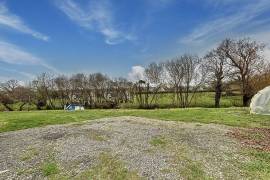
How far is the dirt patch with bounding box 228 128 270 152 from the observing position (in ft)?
51.6

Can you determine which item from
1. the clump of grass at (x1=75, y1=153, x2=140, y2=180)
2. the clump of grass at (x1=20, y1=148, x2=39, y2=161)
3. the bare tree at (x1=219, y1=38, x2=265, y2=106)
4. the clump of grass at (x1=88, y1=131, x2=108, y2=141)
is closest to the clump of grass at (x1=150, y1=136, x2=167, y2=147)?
the clump of grass at (x1=88, y1=131, x2=108, y2=141)

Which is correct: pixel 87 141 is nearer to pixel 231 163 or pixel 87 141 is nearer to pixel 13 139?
pixel 13 139

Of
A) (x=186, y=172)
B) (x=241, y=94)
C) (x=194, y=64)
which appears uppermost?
(x=194, y=64)

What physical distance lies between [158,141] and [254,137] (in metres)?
6.28

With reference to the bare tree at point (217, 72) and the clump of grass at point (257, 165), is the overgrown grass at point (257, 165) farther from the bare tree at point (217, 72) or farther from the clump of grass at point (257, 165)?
the bare tree at point (217, 72)

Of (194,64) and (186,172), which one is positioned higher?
(194,64)

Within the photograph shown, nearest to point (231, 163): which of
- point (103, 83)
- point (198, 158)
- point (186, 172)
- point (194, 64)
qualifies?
point (198, 158)

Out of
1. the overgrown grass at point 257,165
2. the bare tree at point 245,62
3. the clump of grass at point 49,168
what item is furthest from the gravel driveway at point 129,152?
the bare tree at point 245,62

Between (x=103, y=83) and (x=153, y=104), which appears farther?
(x=103, y=83)

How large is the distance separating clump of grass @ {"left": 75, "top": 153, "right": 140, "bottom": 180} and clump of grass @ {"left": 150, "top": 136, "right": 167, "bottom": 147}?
11.4ft

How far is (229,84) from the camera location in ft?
192

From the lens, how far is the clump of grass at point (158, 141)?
15406mm

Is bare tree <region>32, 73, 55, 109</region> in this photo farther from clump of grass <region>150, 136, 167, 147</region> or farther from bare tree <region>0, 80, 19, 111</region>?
clump of grass <region>150, 136, 167, 147</region>

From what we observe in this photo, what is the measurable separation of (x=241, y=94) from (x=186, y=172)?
50.0m
